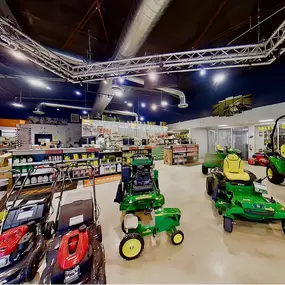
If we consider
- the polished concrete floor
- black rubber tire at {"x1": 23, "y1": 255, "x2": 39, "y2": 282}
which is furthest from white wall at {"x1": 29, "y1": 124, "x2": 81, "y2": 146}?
black rubber tire at {"x1": 23, "y1": 255, "x2": 39, "y2": 282}

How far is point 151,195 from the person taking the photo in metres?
2.73

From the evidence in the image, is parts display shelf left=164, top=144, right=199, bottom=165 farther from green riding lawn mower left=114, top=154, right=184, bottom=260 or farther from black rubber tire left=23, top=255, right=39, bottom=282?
black rubber tire left=23, top=255, right=39, bottom=282

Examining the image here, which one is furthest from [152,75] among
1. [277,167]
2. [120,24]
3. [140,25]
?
[277,167]

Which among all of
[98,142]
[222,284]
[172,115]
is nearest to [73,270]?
[222,284]

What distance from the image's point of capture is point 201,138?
11.2 meters

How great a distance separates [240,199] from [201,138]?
30.8ft

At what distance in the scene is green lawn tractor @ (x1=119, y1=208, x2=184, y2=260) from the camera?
1.76 metres

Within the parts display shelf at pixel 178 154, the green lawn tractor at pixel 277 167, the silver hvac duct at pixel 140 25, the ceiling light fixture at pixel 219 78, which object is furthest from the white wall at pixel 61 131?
the green lawn tractor at pixel 277 167

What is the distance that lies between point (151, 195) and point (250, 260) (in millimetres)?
1635

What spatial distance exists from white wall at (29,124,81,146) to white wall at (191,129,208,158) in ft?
35.3

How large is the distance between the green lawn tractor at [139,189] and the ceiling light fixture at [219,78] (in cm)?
684

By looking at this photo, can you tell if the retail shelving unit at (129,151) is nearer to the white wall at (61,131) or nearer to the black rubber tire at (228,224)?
the black rubber tire at (228,224)

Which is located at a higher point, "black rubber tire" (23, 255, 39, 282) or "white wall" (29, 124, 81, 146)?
"white wall" (29, 124, 81, 146)

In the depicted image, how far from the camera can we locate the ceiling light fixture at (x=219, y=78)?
725cm
